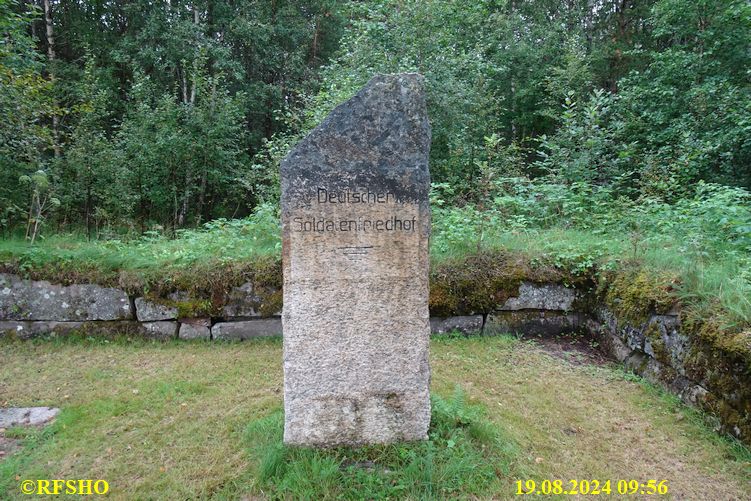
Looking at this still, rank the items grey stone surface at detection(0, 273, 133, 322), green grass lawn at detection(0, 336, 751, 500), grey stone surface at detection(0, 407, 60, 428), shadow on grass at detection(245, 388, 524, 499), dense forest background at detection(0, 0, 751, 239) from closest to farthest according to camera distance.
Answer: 1. shadow on grass at detection(245, 388, 524, 499)
2. green grass lawn at detection(0, 336, 751, 500)
3. grey stone surface at detection(0, 407, 60, 428)
4. grey stone surface at detection(0, 273, 133, 322)
5. dense forest background at detection(0, 0, 751, 239)

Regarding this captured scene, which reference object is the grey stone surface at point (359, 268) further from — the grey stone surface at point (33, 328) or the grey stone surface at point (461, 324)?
the grey stone surface at point (33, 328)

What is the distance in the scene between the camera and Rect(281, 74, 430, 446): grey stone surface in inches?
103

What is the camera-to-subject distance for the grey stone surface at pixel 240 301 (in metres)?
4.83

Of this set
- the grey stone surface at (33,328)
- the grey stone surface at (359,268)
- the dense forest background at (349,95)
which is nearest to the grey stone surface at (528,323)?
the dense forest background at (349,95)

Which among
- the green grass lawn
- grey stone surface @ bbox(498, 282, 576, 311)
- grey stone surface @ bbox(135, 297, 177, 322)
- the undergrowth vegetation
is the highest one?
the undergrowth vegetation

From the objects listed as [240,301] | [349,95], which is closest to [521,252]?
[240,301]

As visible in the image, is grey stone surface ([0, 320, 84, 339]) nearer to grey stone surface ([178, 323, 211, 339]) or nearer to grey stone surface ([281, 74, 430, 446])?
grey stone surface ([178, 323, 211, 339])

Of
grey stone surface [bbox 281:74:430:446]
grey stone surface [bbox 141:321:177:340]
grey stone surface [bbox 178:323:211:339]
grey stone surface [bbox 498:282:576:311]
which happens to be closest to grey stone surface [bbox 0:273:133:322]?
grey stone surface [bbox 141:321:177:340]

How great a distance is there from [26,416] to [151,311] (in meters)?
1.58

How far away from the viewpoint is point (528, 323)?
4844 millimetres

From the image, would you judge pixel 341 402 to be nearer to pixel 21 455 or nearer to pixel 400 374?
pixel 400 374

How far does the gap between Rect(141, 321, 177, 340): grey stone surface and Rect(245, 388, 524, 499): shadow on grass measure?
2.36 m

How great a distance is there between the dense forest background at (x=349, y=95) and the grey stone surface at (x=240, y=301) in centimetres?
235

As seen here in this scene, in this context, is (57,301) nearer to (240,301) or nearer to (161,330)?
(161,330)
